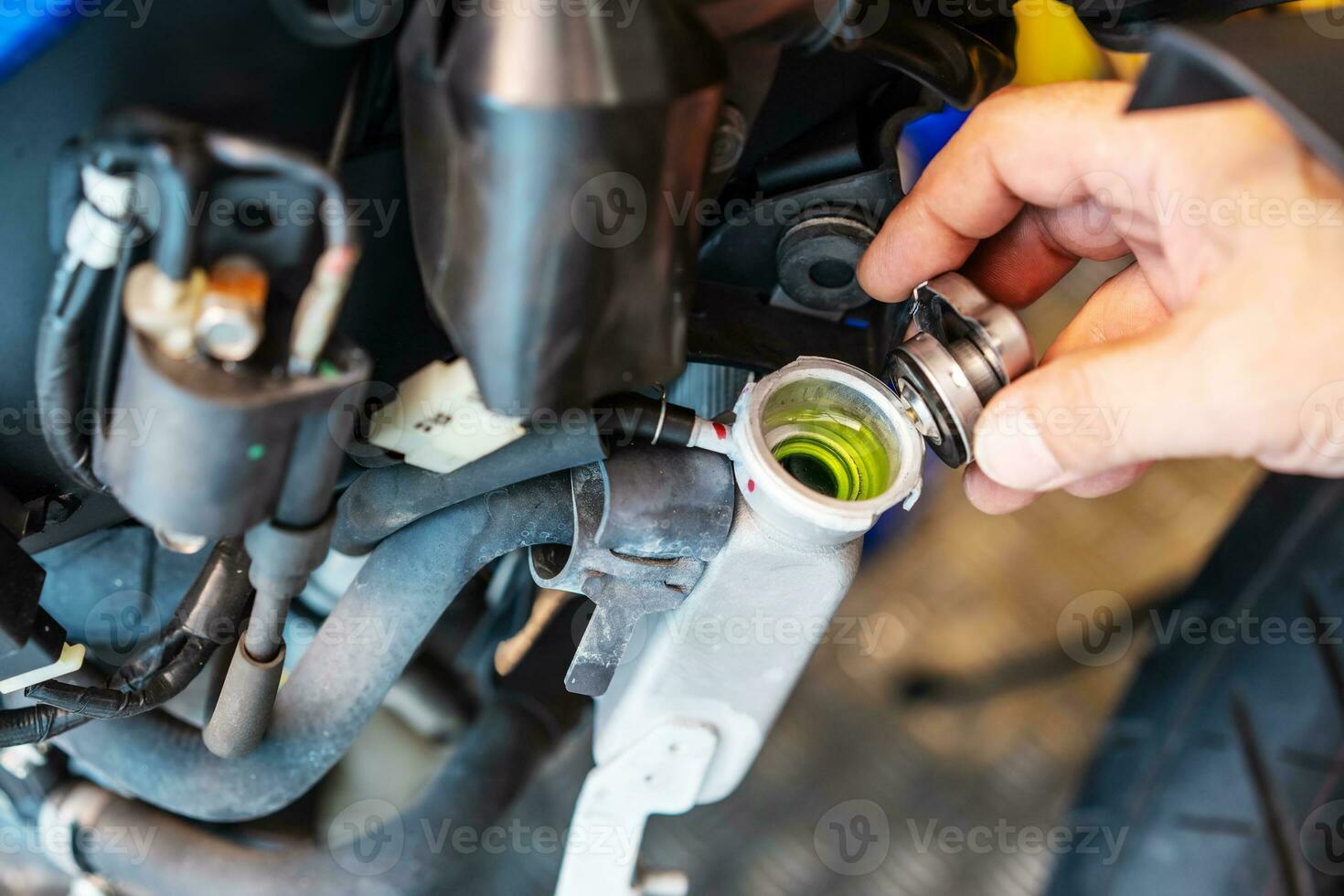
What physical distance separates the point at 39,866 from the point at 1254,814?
1.13 metres

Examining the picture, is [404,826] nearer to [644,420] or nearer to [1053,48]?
[644,420]

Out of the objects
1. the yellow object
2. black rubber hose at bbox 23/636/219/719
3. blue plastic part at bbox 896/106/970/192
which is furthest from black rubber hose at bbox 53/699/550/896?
the yellow object

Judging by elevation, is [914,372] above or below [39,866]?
above

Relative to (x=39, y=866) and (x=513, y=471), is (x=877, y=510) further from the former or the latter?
(x=39, y=866)

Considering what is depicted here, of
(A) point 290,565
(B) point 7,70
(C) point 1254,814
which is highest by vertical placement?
(B) point 7,70

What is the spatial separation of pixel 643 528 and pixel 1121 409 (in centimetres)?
26

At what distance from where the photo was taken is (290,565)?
1.60ft

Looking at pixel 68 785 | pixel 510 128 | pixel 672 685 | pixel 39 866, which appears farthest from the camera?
pixel 39 866

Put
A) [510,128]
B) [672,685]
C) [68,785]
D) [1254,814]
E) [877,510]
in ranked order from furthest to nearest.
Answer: [1254,814] < [68,785] < [672,685] < [877,510] < [510,128]

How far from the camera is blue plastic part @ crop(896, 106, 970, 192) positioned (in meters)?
0.97

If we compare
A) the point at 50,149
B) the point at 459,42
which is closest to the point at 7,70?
the point at 50,149

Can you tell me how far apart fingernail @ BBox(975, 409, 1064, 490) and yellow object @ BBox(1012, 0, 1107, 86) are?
2.08 ft

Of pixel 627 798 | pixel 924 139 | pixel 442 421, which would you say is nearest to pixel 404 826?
pixel 627 798

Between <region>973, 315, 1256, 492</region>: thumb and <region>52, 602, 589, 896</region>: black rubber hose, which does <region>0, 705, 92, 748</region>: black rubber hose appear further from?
<region>973, 315, 1256, 492</region>: thumb
